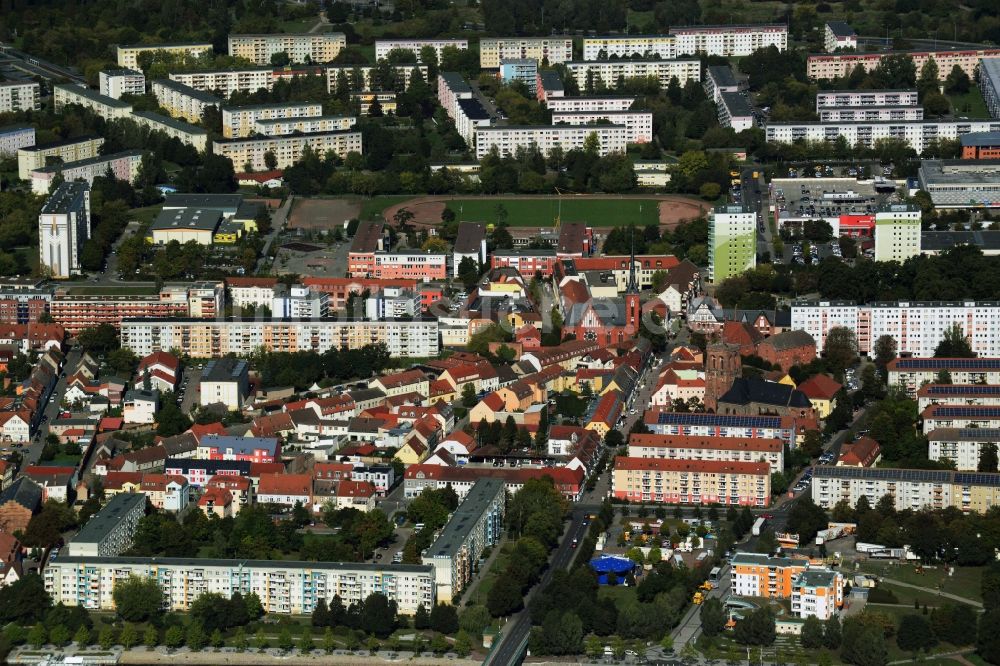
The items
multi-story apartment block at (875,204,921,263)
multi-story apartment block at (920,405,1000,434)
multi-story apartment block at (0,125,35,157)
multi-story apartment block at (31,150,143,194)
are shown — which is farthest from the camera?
multi-story apartment block at (0,125,35,157)

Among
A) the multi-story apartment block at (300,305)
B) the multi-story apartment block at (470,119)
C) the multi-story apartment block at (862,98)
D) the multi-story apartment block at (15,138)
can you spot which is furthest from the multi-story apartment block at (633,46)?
the multi-story apartment block at (300,305)

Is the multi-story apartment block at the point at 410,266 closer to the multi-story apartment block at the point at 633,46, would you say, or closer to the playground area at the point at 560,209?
the playground area at the point at 560,209

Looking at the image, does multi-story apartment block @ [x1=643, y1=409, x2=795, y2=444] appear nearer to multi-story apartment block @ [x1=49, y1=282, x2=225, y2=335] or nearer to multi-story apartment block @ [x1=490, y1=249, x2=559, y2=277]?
multi-story apartment block @ [x1=490, y1=249, x2=559, y2=277]

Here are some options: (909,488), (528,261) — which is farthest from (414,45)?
(909,488)

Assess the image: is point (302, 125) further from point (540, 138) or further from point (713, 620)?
point (713, 620)

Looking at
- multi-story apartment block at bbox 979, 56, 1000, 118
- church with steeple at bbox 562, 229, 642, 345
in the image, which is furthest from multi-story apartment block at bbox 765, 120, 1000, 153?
church with steeple at bbox 562, 229, 642, 345

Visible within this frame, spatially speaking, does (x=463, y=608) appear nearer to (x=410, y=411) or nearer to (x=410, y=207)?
(x=410, y=411)

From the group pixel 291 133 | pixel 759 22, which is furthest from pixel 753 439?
pixel 759 22

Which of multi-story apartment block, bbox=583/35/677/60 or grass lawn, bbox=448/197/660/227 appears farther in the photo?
multi-story apartment block, bbox=583/35/677/60
